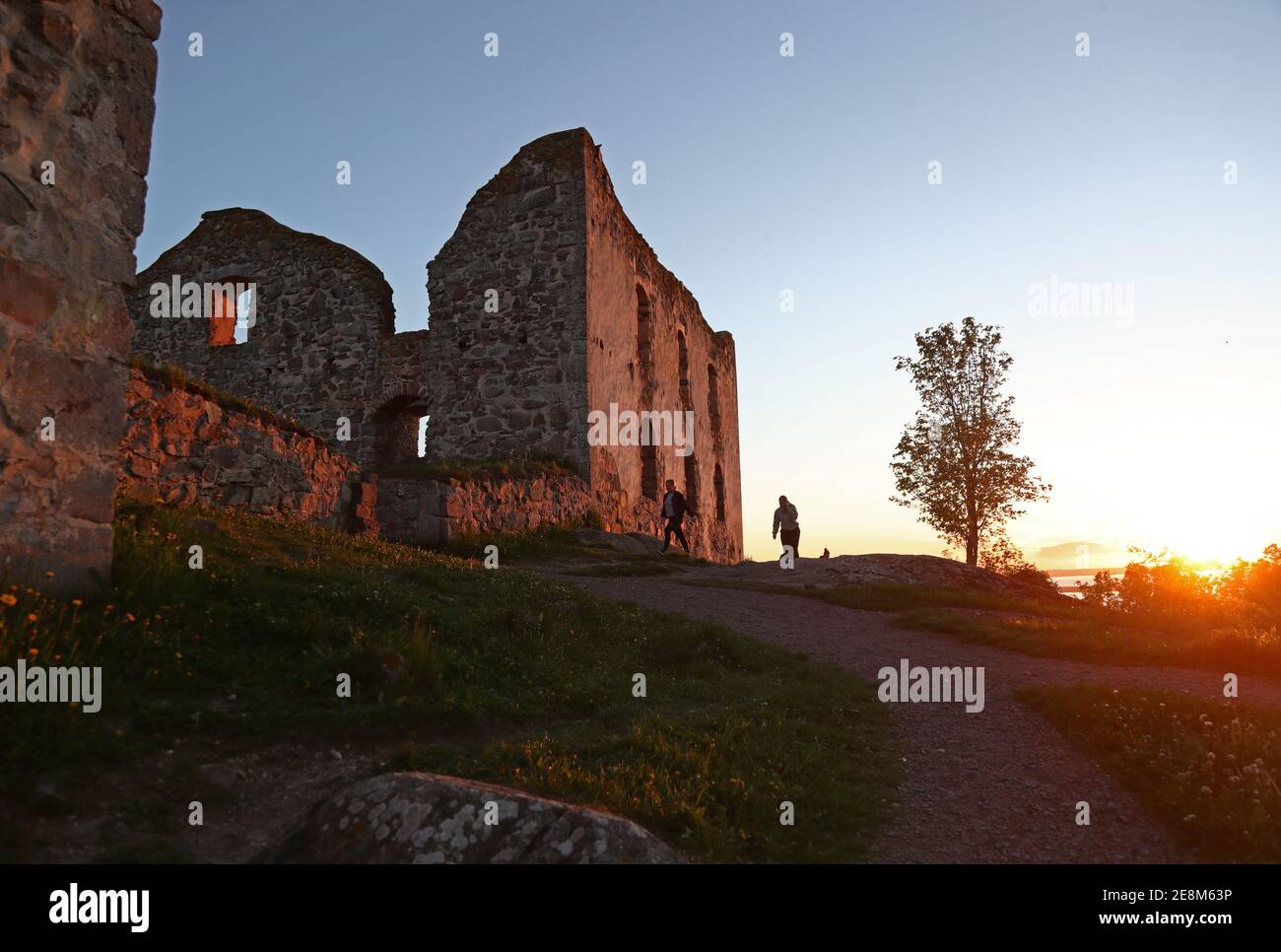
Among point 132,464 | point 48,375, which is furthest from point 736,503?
point 48,375

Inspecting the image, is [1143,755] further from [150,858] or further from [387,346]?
[387,346]

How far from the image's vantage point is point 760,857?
13.9 feet

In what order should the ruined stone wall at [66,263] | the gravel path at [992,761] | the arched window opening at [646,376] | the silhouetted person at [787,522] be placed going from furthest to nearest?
the arched window opening at [646,376], the silhouetted person at [787,522], the ruined stone wall at [66,263], the gravel path at [992,761]

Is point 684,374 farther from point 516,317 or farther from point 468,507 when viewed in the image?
point 468,507

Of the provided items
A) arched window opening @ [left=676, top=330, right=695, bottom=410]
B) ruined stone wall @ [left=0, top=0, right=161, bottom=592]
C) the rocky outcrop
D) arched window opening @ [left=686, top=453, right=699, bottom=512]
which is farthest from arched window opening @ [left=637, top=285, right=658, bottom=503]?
the rocky outcrop

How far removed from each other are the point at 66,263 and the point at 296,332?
645 inches

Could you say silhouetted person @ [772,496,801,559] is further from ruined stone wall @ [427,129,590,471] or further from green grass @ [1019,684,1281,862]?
green grass @ [1019,684,1281,862]

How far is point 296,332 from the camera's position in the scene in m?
20.9

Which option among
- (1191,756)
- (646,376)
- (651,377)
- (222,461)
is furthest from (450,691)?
(651,377)

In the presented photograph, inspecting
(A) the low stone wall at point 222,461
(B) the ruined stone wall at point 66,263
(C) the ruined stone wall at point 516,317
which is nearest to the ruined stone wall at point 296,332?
(C) the ruined stone wall at point 516,317

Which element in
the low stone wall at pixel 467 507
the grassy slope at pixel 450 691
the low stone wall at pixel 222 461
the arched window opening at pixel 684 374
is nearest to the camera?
the grassy slope at pixel 450 691

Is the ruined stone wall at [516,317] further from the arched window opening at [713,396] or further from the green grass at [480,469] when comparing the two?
the arched window opening at [713,396]

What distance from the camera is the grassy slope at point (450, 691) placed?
4.37 metres

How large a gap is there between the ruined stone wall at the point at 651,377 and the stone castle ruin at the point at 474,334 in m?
0.10
